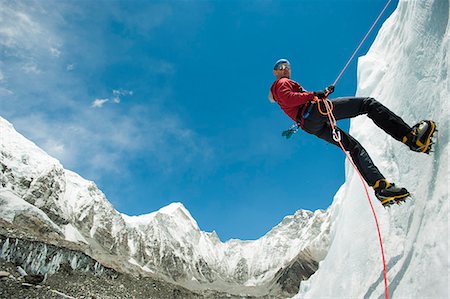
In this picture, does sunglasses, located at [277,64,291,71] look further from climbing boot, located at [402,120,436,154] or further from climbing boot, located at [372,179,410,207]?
climbing boot, located at [372,179,410,207]

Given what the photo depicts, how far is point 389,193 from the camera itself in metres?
6.17

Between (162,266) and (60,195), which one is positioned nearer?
(60,195)

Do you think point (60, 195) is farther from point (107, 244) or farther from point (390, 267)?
point (390, 267)

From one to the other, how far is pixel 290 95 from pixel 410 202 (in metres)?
2.90

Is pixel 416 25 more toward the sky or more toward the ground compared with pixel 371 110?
more toward the sky

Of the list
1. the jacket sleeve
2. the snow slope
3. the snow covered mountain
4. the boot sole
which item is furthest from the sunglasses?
the snow covered mountain

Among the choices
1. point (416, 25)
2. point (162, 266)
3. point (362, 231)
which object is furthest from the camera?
point (162, 266)

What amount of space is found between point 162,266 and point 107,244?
3915cm

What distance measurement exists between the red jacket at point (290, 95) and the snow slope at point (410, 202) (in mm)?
2259

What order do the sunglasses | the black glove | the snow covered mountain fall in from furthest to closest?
the snow covered mountain → the sunglasses → the black glove

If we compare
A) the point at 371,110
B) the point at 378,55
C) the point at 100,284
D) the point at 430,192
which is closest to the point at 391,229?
the point at 430,192

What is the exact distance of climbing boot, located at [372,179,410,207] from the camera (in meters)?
6.07

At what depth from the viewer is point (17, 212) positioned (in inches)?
4112

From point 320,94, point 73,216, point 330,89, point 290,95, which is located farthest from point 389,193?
point 73,216
